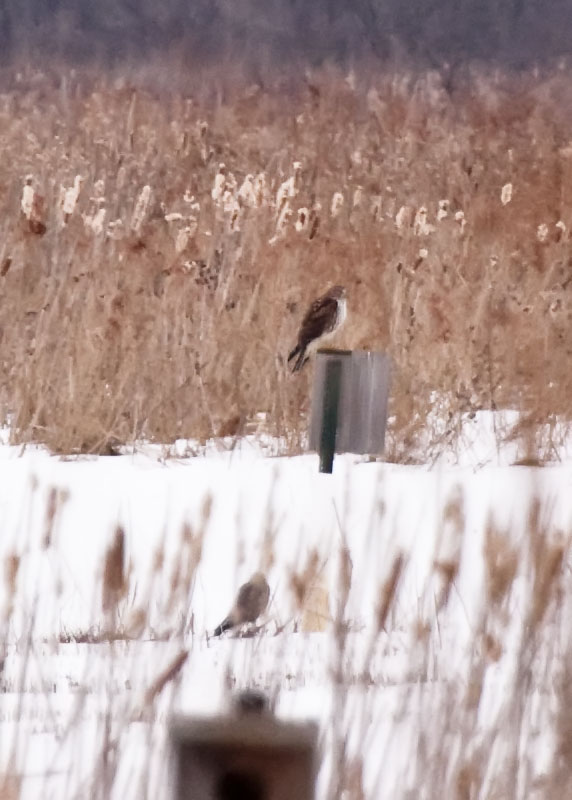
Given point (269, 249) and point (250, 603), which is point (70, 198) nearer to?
point (269, 249)

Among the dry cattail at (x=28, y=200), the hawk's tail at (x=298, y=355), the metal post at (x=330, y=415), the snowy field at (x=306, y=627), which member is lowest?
the snowy field at (x=306, y=627)

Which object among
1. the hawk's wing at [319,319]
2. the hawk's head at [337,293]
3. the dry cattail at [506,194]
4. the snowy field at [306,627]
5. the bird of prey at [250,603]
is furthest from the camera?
the dry cattail at [506,194]

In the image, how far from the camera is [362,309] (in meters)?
3.56

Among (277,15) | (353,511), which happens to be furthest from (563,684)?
(277,15)

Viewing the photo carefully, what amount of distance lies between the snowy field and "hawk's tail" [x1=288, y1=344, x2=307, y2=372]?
507 millimetres

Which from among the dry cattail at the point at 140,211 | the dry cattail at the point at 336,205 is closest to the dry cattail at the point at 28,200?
the dry cattail at the point at 140,211

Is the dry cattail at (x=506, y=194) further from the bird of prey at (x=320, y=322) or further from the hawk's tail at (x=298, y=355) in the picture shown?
the hawk's tail at (x=298, y=355)

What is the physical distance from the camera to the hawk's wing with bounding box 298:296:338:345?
3.16 meters

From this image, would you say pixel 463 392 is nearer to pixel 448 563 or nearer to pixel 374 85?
pixel 374 85

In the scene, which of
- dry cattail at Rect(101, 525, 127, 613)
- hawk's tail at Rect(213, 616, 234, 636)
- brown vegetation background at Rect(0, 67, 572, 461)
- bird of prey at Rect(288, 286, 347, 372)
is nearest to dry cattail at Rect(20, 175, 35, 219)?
brown vegetation background at Rect(0, 67, 572, 461)

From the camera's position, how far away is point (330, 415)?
8.89 ft

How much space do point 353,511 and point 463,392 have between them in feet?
2.34

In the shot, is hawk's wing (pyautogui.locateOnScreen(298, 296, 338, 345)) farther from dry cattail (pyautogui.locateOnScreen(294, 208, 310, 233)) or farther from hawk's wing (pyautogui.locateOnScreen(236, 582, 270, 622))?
hawk's wing (pyautogui.locateOnScreen(236, 582, 270, 622))

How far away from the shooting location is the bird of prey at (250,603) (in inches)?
76.3
